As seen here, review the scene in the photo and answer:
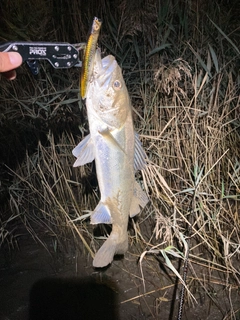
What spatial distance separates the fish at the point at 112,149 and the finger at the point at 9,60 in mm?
383

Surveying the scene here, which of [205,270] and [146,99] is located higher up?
[146,99]

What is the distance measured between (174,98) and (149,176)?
23.3 inches

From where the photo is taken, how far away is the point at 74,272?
3164 millimetres

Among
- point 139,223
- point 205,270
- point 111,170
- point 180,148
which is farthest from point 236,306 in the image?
point 111,170

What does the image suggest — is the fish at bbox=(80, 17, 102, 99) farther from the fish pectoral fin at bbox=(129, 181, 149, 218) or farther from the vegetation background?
the vegetation background

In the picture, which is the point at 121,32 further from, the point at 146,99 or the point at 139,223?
the point at 139,223

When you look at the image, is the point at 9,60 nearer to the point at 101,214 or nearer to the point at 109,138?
the point at 109,138

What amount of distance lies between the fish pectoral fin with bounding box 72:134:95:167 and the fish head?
126 millimetres

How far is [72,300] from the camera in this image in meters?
2.90

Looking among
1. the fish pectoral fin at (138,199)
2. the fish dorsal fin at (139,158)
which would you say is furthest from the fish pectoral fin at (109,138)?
the fish pectoral fin at (138,199)

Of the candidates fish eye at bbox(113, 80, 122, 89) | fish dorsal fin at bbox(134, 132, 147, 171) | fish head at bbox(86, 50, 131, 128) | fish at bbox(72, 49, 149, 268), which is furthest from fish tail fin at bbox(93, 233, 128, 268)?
fish eye at bbox(113, 80, 122, 89)

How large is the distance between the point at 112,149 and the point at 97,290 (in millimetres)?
1472

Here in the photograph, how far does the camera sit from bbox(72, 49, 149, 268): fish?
187 cm

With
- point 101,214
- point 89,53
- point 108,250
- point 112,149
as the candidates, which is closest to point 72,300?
point 108,250
